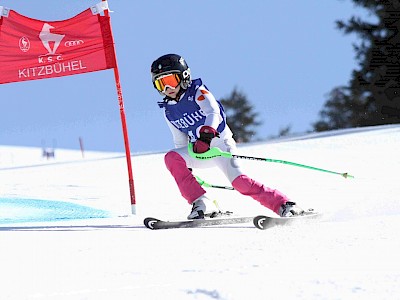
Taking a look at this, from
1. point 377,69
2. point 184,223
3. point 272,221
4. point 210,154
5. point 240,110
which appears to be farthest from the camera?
point 240,110

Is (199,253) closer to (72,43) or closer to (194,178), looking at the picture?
(194,178)

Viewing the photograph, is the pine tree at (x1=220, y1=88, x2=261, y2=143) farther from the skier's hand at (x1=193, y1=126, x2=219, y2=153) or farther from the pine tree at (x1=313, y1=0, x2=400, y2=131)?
the skier's hand at (x1=193, y1=126, x2=219, y2=153)

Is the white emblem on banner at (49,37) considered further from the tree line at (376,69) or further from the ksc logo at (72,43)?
the tree line at (376,69)

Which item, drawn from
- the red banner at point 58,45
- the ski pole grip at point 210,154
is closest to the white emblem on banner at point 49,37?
the red banner at point 58,45

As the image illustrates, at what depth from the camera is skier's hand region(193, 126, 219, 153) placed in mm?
4230

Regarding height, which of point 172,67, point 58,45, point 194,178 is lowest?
point 194,178

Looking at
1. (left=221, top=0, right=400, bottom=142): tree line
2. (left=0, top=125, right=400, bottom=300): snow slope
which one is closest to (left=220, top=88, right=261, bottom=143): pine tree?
(left=221, top=0, right=400, bottom=142): tree line

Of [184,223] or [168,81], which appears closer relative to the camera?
[184,223]

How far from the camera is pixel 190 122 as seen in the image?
464 centimetres

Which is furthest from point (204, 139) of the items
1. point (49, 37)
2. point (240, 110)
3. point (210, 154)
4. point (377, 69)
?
point (240, 110)

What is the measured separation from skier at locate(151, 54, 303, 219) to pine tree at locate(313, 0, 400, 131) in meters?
17.3

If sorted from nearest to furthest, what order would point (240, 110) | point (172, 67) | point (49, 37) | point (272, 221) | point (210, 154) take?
point (272, 221) < point (210, 154) < point (172, 67) < point (49, 37) < point (240, 110)

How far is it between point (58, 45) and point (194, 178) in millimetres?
2215

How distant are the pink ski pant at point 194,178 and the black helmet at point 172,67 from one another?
53 cm
